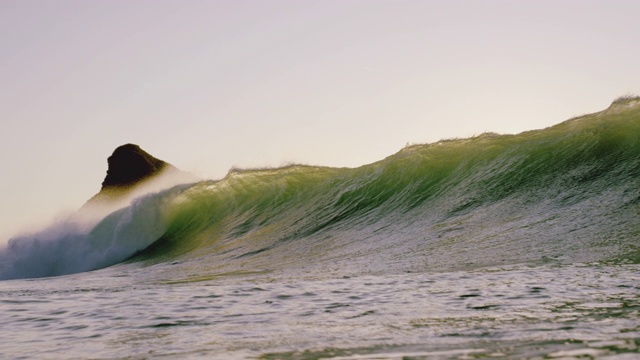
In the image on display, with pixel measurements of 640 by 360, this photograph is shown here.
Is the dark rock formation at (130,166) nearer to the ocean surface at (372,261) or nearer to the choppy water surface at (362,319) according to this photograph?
the ocean surface at (372,261)

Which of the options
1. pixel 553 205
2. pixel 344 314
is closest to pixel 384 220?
pixel 553 205

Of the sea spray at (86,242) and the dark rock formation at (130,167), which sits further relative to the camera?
the dark rock formation at (130,167)

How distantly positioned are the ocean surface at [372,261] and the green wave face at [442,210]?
61mm

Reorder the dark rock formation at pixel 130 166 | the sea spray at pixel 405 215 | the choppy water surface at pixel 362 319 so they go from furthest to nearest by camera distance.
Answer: the dark rock formation at pixel 130 166 < the sea spray at pixel 405 215 < the choppy water surface at pixel 362 319

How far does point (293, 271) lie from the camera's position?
10.9m

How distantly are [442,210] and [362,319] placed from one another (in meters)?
9.41

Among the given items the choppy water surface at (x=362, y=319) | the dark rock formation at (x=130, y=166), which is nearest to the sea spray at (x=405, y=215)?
the choppy water surface at (x=362, y=319)

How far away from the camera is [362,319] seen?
17.6ft

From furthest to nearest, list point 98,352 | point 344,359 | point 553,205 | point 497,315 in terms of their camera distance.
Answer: point 553,205, point 497,315, point 98,352, point 344,359

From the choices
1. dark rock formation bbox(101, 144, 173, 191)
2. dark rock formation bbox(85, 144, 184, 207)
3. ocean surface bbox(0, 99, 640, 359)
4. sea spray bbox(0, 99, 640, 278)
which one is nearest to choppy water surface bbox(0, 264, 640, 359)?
ocean surface bbox(0, 99, 640, 359)

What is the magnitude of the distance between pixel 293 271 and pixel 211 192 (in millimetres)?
13073

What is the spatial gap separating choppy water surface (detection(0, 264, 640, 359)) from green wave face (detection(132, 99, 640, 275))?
211cm

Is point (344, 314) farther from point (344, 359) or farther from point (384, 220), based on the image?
point (384, 220)

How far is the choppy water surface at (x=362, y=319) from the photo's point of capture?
4098mm
